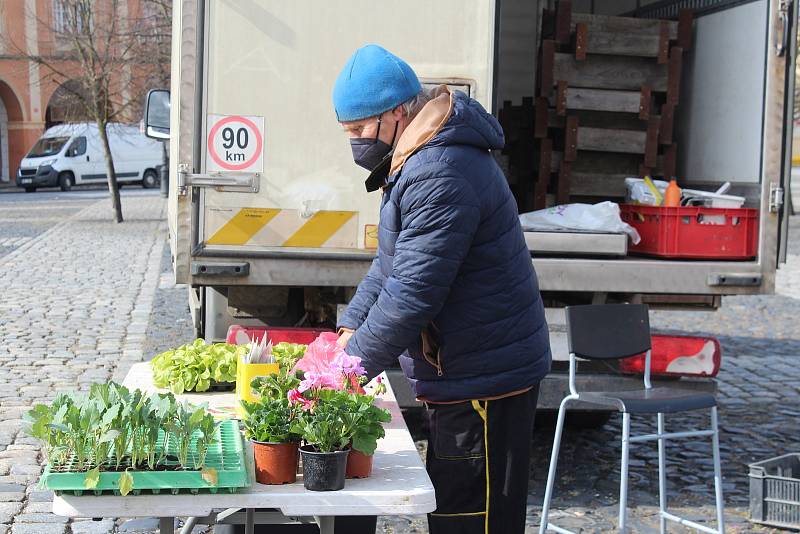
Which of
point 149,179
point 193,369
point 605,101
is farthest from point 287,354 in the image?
point 149,179

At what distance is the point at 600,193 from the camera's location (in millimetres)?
6633

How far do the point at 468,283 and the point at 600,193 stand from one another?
3617 millimetres

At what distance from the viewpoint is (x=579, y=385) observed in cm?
530

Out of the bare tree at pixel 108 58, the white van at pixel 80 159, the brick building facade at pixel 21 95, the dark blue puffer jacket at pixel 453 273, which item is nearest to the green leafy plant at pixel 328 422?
the dark blue puffer jacket at pixel 453 273

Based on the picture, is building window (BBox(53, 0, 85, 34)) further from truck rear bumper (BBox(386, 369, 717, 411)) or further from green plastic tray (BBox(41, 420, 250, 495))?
green plastic tray (BBox(41, 420, 250, 495))

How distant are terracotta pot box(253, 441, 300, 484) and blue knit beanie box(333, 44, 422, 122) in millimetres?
1018

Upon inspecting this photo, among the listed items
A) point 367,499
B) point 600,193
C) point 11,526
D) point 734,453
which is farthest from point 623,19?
point 367,499

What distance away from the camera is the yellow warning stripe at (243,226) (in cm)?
479

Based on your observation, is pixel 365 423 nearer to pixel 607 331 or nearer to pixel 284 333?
pixel 284 333

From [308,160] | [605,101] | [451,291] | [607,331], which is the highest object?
[605,101]

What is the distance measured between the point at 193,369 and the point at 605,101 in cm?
382

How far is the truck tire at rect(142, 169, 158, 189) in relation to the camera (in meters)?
39.8

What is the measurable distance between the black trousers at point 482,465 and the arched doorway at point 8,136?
43.7 metres

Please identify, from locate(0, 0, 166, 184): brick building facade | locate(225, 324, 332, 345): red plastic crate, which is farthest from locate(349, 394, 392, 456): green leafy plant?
locate(0, 0, 166, 184): brick building facade
